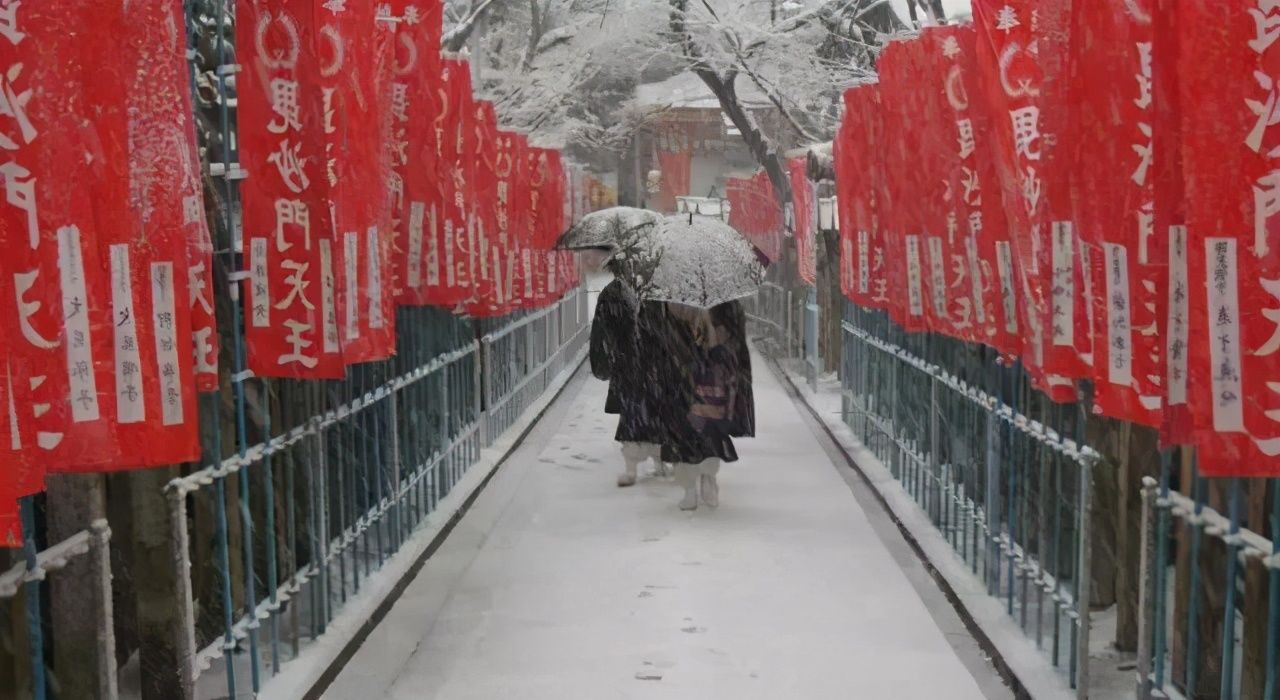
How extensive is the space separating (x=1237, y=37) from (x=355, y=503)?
19.0ft

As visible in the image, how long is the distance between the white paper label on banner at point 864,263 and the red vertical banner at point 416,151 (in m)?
4.18

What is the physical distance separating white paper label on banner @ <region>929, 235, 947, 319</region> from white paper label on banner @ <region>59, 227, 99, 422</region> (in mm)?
5821

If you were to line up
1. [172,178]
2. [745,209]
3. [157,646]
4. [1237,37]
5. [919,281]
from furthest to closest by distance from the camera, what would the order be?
[745,209]
[919,281]
[157,646]
[172,178]
[1237,37]

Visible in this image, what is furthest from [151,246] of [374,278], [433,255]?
[433,255]

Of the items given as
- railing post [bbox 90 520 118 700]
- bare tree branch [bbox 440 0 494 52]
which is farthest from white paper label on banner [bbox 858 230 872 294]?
bare tree branch [bbox 440 0 494 52]

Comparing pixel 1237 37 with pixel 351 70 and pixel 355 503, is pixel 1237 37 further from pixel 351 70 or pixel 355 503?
pixel 355 503

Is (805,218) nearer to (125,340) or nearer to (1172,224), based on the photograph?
(1172,224)

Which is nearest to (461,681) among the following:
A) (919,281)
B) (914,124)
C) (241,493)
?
(241,493)

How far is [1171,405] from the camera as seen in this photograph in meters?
4.14

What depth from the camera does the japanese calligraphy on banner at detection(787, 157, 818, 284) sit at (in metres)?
17.6

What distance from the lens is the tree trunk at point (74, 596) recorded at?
4227 mm

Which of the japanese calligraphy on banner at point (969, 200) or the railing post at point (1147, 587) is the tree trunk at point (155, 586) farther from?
the japanese calligraphy on banner at point (969, 200)

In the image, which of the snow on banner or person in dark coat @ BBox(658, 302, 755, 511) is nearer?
the snow on banner

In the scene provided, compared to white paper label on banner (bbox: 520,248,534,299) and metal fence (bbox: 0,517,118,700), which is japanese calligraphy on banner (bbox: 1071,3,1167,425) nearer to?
metal fence (bbox: 0,517,118,700)
